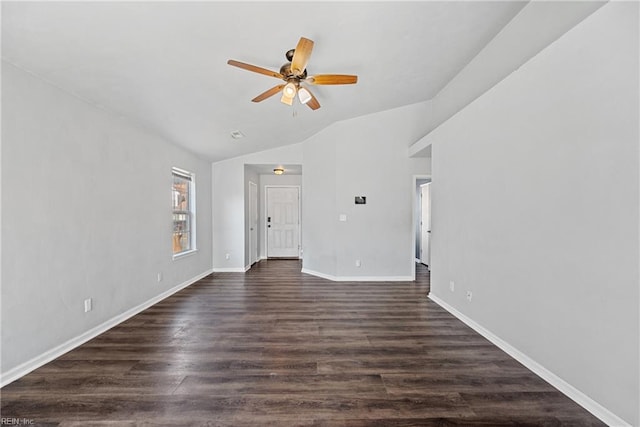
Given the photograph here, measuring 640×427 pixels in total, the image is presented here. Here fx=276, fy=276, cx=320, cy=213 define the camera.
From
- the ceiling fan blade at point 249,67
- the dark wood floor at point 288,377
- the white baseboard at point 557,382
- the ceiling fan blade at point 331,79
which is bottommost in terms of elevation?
the dark wood floor at point 288,377

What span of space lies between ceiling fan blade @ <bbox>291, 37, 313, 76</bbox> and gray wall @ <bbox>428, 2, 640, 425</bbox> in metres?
1.83

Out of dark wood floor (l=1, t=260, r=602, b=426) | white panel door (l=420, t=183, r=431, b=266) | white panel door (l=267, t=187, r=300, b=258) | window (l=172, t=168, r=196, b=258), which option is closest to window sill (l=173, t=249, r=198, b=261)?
window (l=172, t=168, r=196, b=258)

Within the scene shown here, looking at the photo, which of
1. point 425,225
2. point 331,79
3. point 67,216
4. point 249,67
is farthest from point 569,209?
point 425,225

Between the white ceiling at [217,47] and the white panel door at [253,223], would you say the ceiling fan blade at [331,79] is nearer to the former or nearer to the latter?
the white ceiling at [217,47]

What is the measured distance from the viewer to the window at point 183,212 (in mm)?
4656

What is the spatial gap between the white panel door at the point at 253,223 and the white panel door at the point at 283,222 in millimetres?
546

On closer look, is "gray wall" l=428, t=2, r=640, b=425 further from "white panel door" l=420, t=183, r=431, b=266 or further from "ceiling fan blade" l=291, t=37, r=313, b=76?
"white panel door" l=420, t=183, r=431, b=266

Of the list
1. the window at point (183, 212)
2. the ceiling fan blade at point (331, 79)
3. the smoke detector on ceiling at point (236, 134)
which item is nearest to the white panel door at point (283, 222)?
the window at point (183, 212)

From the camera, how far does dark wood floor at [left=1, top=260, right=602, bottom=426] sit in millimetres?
1719

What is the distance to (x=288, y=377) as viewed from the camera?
210 cm

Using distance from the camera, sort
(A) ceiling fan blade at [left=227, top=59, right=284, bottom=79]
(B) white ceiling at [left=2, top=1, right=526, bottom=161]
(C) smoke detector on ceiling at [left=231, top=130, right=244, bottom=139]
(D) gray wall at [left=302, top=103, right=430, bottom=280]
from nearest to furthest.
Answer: (B) white ceiling at [left=2, top=1, right=526, bottom=161] < (A) ceiling fan blade at [left=227, top=59, right=284, bottom=79] < (C) smoke detector on ceiling at [left=231, top=130, right=244, bottom=139] < (D) gray wall at [left=302, top=103, right=430, bottom=280]

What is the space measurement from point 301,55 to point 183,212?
368 cm

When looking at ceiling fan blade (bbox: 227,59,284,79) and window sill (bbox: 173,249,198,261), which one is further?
window sill (bbox: 173,249,198,261)

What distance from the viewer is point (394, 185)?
16.8 feet
